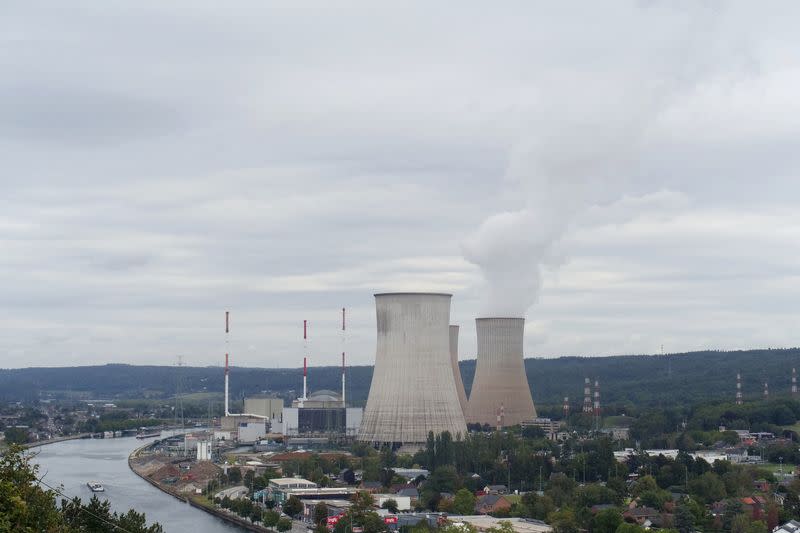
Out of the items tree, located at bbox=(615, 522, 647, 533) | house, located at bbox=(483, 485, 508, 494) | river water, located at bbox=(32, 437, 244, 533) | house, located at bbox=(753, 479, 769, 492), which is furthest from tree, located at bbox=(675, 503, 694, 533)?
river water, located at bbox=(32, 437, 244, 533)

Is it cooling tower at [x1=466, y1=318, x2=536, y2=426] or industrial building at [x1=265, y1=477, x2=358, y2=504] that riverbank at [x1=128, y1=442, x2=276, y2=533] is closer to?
industrial building at [x1=265, y1=477, x2=358, y2=504]

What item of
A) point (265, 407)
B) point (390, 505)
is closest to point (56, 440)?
point (265, 407)

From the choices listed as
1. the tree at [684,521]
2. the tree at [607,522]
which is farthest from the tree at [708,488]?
the tree at [607,522]

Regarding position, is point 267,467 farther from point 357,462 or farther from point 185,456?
point 185,456

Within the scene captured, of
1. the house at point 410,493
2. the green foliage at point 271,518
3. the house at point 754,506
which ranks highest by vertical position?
the house at point 754,506

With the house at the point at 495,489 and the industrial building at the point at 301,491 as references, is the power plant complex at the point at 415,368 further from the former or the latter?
the house at the point at 495,489

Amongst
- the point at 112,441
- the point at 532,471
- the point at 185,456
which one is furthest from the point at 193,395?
the point at 532,471

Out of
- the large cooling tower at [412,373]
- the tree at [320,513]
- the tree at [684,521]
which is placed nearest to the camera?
the tree at [684,521]
